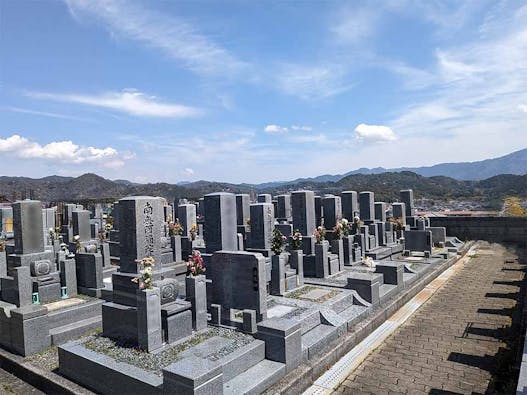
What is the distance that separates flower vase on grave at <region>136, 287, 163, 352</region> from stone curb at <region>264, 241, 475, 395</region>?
2433 mm

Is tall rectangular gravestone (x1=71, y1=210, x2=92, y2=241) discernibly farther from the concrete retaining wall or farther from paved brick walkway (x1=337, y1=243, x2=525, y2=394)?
the concrete retaining wall

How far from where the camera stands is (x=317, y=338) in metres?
8.12

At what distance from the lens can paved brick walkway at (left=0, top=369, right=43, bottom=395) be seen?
22.7ft

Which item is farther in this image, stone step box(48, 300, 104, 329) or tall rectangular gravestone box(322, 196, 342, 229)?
tall rectangular gravestone box(322, 196, 342, 229)

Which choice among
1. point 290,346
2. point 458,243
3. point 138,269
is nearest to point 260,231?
point 138,269

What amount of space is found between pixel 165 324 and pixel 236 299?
83.4 inches

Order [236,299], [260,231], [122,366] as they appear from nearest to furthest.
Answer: [122,366]
[236,299]
[260,231]

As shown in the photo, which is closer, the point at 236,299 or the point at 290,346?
the point at 290,346

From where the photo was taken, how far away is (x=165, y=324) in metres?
7.52

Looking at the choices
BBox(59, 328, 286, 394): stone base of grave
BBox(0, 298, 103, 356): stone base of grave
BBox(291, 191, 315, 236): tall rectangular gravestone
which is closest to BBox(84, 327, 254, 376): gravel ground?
BBox(59, 328, 286, 394): stone base of grave

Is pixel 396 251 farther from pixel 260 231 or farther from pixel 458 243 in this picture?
pixel 260 231

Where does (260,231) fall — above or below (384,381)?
above

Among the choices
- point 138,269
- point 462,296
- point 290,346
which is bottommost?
point 462,296

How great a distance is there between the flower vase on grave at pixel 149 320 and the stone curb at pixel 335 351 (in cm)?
243
